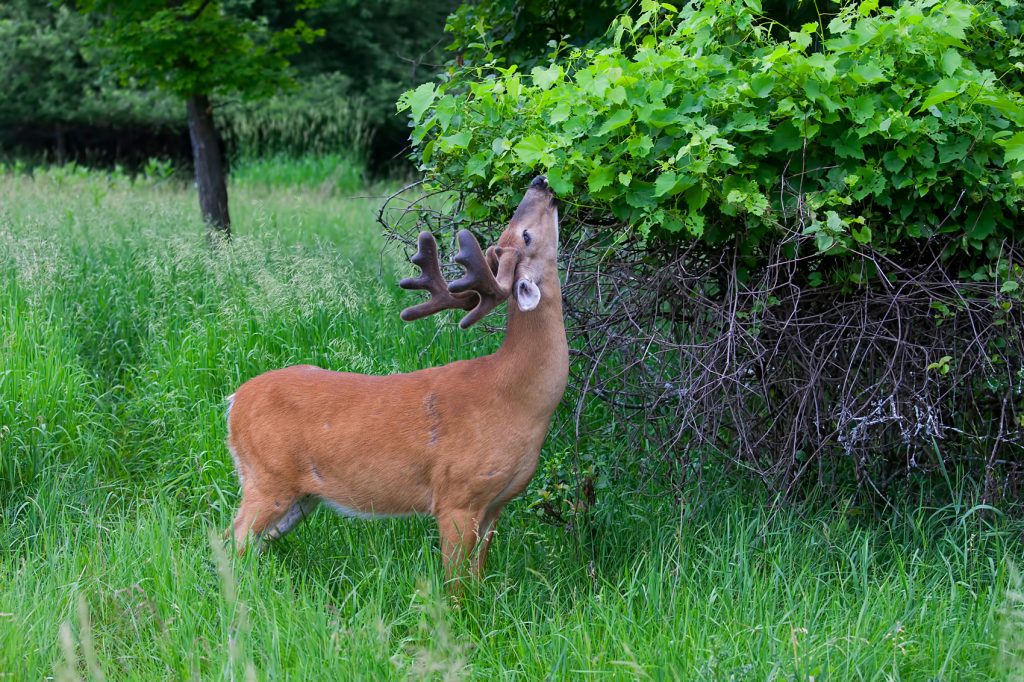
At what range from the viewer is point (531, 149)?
3785 mm

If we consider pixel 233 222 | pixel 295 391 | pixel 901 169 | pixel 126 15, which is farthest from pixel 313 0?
pixel 901 169

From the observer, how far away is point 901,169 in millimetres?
3666

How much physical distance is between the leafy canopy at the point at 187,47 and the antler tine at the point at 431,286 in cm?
492

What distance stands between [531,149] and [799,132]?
3.04 feet

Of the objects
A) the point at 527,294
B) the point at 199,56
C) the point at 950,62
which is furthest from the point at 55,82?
the point at 950,62

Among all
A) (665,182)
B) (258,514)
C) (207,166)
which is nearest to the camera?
(665,182)

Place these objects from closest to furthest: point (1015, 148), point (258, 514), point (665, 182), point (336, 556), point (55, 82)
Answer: point (1015, 148) < point (665, 182) < point (258, 514) < point (336, 556) < point (55, 82)

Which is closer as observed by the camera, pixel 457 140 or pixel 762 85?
pixel 762 85

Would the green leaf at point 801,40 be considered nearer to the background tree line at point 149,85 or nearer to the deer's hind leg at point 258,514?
the deer's hind leg at point 258,514

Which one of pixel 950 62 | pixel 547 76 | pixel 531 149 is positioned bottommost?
pixel 531 149

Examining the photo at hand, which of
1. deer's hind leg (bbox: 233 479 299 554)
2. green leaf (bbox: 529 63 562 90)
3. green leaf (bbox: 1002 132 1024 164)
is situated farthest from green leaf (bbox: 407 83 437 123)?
green leaf (bbox: 1002 132 1024 164)

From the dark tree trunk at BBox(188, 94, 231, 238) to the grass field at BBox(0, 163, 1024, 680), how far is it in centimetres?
239

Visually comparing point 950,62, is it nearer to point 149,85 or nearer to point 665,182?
point 665,182

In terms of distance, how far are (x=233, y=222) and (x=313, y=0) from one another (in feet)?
7.69
